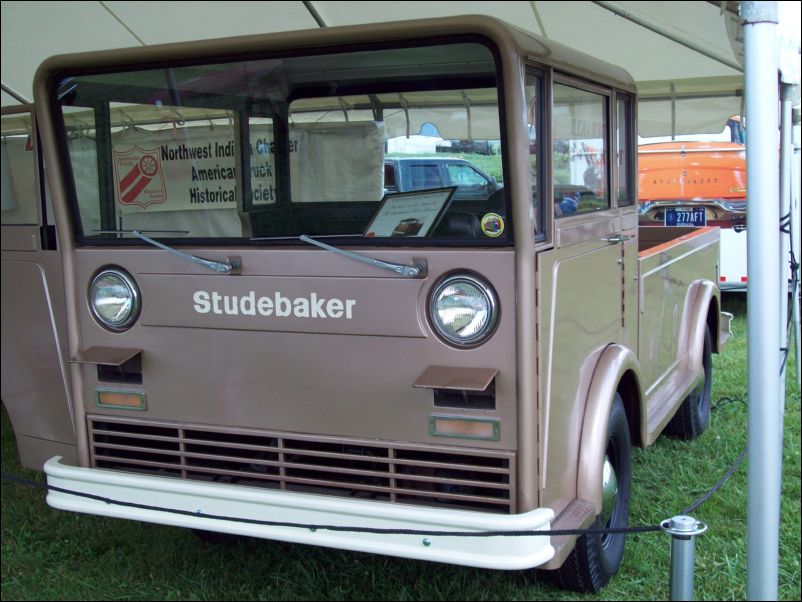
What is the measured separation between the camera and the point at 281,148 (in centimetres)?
359

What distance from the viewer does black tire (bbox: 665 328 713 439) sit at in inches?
207

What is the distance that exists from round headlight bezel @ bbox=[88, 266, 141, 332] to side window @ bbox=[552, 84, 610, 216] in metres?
1.57

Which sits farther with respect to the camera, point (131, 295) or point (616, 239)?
point (616, 239)

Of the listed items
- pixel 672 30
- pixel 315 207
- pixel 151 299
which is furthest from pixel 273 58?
pixel 672 30

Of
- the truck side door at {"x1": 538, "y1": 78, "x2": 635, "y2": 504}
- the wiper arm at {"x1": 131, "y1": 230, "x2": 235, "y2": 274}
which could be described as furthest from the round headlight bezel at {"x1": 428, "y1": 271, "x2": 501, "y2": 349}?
the wiper arm at {"x1": 131, "y1": 230, "x2": 235, "y2": 274}

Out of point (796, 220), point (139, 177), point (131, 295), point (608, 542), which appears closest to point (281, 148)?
point (139, 177)

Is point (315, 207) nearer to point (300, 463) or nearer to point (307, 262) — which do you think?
point (307, 262)

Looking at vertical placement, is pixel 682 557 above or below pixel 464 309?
below

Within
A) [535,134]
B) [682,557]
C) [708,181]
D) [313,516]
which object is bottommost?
[313,516]

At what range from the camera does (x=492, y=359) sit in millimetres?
2766

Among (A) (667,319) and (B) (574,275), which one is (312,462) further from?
(A) (667,319)

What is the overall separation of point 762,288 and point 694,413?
3433 mm

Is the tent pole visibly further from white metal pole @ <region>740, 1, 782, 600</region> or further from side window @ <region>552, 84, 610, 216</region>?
white metal pole @ <region>740, 1, 782, 600</region>

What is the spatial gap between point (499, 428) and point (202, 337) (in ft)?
3.72
